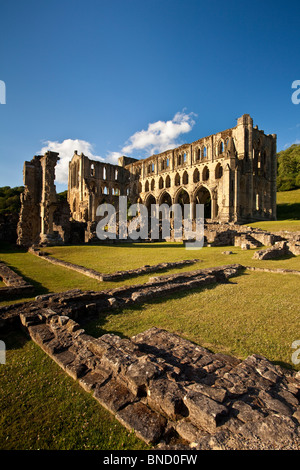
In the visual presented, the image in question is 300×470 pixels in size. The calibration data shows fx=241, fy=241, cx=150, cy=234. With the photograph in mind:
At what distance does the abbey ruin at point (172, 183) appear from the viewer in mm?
23264

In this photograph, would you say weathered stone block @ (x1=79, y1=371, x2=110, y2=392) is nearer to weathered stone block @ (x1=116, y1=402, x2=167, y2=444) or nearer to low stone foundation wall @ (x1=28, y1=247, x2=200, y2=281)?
weathered stone block @ (x1=116, y1=402, x2=167, y2=444)

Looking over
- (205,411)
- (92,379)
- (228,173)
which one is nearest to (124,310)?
(92,379)

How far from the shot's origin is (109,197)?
159 feet

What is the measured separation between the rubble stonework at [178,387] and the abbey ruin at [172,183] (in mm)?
19247

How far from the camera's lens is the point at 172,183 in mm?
41750

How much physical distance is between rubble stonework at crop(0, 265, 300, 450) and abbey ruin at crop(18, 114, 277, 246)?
63.1 feet

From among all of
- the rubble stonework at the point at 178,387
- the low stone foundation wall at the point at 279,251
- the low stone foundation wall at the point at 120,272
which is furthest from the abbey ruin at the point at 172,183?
the rubble stonework at the point at 178,387

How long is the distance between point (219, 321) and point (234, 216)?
2886 cm

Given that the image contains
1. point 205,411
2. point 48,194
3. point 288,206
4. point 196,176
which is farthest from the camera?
point 288,206

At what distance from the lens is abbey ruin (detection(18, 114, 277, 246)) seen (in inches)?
916

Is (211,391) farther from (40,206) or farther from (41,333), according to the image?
(40,206)

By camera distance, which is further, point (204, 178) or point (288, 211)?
point (288, 211)

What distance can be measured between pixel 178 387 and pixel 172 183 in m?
40.6

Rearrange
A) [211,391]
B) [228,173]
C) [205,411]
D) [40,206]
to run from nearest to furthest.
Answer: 1. [205,411]
2. [211,391]
3. [40,206]
4. [228,173]
